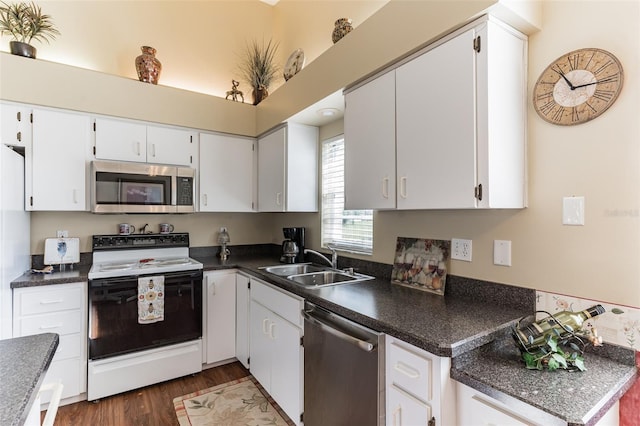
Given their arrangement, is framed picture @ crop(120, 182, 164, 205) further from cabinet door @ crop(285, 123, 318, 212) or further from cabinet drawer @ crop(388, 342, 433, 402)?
cabinet drawer @ crop(388, 342, 433, 402)

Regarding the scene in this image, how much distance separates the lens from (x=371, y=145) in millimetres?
1840

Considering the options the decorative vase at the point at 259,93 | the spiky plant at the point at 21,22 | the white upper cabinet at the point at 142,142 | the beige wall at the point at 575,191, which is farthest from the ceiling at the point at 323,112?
the spiky plant at the point at 21,22

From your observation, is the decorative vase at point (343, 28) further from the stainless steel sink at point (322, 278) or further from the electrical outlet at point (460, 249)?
the stainless steel sink at point (322, 278)

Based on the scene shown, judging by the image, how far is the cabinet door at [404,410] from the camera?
1.16 meters

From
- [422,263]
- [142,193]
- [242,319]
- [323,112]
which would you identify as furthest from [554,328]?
[142,193]

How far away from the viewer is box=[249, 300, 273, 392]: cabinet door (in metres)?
2.26

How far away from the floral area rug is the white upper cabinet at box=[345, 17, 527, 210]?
1.68 metres

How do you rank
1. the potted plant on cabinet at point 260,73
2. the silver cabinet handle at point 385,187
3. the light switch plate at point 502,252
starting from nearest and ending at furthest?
1. the light switch plate at point 502,252
2. the silver cabinet handle at point 385,187
3. the potted plant on cabinet at point 260,73

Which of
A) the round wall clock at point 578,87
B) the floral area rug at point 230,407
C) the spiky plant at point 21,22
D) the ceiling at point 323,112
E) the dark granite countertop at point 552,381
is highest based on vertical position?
the spiky plant at point 21,22

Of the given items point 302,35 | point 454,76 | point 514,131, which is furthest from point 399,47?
point 302,35

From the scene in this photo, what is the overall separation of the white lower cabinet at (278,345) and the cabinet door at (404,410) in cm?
70

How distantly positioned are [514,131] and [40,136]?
3.09 metres

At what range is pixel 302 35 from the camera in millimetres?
3184

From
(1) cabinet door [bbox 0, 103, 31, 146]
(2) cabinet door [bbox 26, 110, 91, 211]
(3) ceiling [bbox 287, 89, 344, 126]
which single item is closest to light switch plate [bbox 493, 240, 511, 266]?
(3) ceiling [bbox 287, 89, 344, 126]
